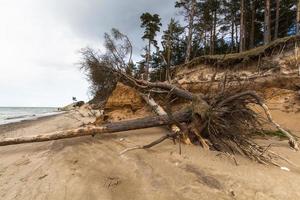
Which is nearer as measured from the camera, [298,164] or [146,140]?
[298,164]

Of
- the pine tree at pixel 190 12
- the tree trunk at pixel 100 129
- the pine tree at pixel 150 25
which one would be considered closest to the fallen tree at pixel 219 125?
the tree trunk at pixel 100 129

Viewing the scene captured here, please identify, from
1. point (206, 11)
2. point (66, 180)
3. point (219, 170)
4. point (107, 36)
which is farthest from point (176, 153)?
point (206, 11)

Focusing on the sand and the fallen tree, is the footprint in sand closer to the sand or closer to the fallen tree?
the sand

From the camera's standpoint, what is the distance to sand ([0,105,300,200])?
3443mm

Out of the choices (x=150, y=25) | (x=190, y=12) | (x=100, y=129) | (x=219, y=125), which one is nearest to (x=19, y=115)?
(x=150, y=25)

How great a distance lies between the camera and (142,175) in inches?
159

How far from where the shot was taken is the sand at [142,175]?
11.3 feet

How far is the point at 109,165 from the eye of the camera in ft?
15.2

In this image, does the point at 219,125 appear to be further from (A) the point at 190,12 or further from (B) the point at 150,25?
(B) the point at 150,25

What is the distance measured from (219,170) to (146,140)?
2.48 meters

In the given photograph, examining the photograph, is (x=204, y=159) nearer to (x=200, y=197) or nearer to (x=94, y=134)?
(x=200, y=197)

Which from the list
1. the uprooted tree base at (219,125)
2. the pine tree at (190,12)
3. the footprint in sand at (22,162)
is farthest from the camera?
the pine tree at (190,12)

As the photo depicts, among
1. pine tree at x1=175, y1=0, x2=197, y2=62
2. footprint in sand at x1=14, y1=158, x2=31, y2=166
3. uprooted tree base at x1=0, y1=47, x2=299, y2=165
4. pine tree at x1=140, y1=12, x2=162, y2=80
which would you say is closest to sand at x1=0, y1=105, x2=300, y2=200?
footprint in sand at x1=14, y1=158, x2=31, y2=166

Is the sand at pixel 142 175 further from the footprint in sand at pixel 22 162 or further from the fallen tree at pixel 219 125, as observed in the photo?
the fallen tree at pixel 219 125
